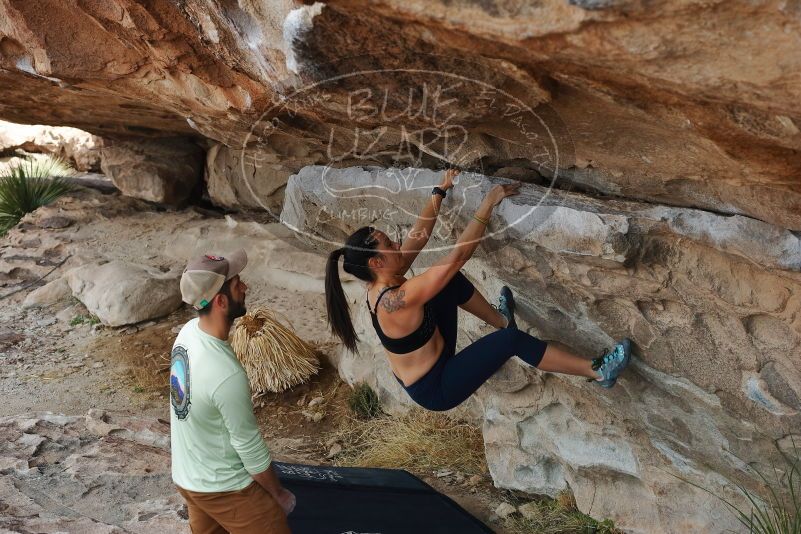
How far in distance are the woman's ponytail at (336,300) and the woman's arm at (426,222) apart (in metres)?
0.28

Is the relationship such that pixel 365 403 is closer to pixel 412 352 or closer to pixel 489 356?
pixel 412 352

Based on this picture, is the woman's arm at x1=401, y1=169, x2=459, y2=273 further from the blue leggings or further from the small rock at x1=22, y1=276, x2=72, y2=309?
the small rock at x1=22, y1=276, x2=72, y2=309

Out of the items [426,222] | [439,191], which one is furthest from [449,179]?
[426,222]

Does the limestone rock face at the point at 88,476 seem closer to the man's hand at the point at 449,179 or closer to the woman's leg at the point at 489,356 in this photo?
the woman's leg at the point at 489,356

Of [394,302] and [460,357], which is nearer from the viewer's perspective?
[394,302]

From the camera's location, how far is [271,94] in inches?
140

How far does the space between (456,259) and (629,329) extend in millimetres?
752

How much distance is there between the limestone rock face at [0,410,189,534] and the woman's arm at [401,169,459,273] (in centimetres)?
152

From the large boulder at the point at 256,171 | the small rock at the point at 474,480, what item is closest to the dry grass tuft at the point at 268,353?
the large boulder at the point at 256,171

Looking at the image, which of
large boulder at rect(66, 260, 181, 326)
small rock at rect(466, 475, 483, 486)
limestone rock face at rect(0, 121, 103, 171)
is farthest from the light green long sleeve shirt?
limestone rock face at rect(0, 121, 103, 171)

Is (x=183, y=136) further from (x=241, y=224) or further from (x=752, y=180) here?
(x=752, y=180)

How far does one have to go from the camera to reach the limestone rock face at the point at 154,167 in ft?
25.4

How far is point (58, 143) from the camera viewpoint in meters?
9.99

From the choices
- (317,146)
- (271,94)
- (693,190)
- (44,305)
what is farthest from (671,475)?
(44,305)
